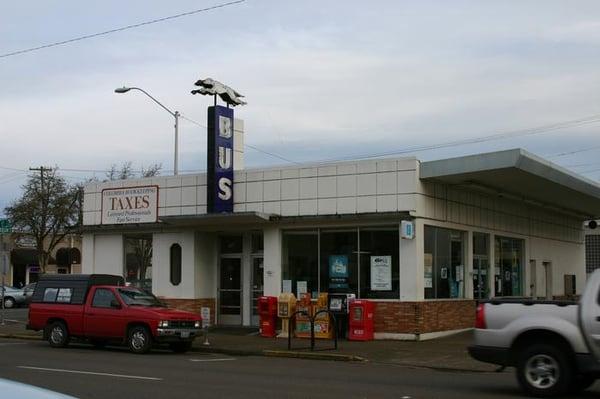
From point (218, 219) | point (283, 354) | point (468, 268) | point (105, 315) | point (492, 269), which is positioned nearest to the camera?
point (283, 354)

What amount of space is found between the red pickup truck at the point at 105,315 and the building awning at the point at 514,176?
7.89 m

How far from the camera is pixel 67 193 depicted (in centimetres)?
4925

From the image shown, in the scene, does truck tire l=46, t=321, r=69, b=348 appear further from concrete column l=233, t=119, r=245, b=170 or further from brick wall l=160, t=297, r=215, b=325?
concrete column l=233, t=119, r=245, b=170

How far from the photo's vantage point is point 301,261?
74.5ft

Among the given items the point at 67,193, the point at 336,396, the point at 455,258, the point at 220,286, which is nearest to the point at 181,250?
the point at 220,286

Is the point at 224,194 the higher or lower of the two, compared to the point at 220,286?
higher

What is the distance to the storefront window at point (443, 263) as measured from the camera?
70.4 feet

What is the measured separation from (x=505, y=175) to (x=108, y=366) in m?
12.1

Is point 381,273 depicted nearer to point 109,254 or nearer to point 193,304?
point 193,304

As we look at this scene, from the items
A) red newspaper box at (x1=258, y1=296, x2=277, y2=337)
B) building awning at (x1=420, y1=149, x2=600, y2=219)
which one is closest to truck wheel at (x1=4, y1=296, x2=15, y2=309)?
red newspaper box at (x1=258, y1=296, x2=277, y2=337)

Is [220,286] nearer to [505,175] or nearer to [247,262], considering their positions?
[247,262]

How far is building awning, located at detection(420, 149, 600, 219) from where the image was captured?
64.1ft

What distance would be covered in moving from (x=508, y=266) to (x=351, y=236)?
8182mm

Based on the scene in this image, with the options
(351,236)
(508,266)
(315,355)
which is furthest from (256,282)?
(508,266)
